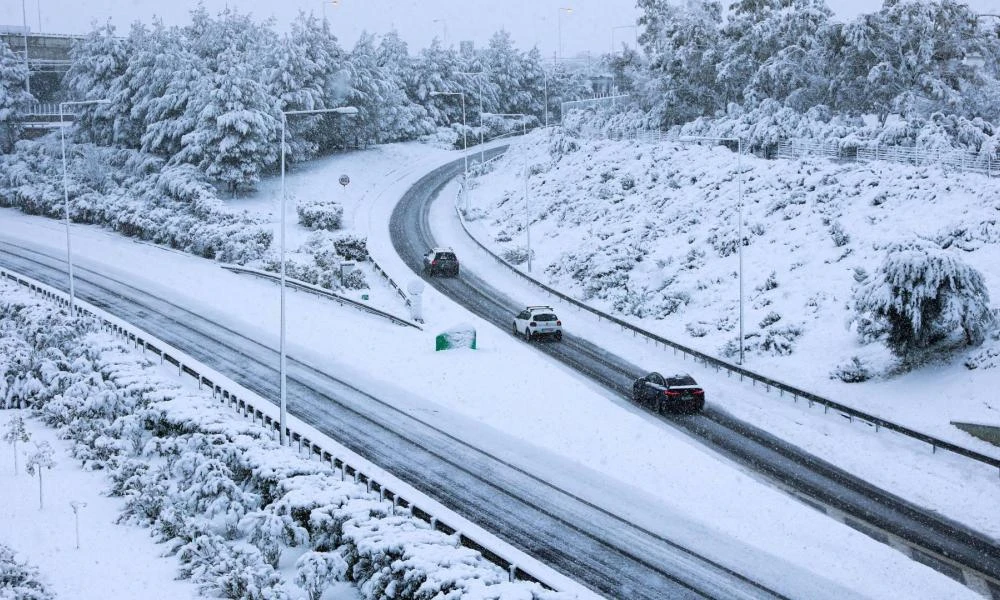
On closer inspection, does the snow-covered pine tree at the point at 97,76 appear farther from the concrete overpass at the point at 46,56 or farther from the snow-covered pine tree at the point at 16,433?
the snow-covered pine tree at the point at 16,433

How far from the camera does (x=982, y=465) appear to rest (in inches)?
1024

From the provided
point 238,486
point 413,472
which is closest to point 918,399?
point 413,472

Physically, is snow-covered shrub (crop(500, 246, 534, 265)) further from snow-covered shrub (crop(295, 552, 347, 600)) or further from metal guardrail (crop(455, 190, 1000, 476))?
snow-covered shrub (crop(295, 552, 347, 600))

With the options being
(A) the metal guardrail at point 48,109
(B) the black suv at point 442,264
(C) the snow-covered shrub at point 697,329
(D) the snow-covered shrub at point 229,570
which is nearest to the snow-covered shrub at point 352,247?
(B) the black suv at point 442,264

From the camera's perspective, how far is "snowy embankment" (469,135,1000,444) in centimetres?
3328

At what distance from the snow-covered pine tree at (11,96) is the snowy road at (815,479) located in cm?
5875

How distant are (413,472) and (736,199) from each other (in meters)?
36.8

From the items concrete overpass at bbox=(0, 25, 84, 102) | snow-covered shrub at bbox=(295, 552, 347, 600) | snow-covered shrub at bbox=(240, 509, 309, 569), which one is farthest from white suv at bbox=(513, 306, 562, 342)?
concrete overpass at bbox=(0, 25, 84, 102)

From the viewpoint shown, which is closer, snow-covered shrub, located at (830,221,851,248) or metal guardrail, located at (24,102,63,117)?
snow-covered shrub, located at (830,221,851,248)

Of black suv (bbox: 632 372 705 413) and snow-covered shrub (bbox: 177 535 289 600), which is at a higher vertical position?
black suv (bbox: 632 372 705 413)

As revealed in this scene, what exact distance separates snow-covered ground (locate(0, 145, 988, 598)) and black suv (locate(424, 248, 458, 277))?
477 centimetres

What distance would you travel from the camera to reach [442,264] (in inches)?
2232

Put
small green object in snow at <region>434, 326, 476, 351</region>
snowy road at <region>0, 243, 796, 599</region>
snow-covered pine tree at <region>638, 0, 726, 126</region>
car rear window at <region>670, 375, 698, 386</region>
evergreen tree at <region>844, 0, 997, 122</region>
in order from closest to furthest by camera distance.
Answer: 1. snowy road at <region>0, 243, 796, 599</region>
2. car rear window at <region>670, 375, 698, 386</region>
3. small green object in snow at <region>434, 326, 476, 351</region>
4. evergreen tree at <region>844, 0, 997, 122</region>
5. snow-covered pine tree at <region>638, 0, 726, 126</region>

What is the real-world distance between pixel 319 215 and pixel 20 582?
49715 mm
